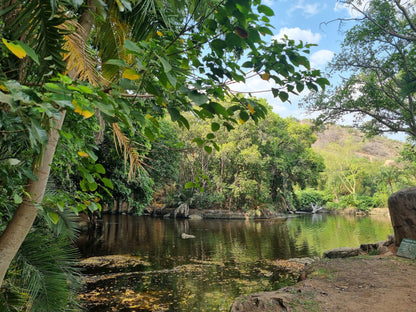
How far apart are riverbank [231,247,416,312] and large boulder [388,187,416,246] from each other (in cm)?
115

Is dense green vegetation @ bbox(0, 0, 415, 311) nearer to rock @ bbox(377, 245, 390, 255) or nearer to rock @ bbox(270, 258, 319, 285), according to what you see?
rock @ bbox(377, 245, 390, 255)

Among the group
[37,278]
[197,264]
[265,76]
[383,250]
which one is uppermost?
[265,76]

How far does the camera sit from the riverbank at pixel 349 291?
4297mm

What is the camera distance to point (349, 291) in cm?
512

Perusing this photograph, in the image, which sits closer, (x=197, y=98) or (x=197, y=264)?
(x=197, y=98)

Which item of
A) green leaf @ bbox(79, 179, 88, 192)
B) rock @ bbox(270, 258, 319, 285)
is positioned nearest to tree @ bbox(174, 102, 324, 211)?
rock @ bbox(270, 258, 319, 285)

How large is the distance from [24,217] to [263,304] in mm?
3737

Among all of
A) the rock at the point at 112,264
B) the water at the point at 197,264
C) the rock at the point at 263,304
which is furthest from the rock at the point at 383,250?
the rock at the point at 112,264

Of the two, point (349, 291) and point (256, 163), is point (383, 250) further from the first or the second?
point (256, 163)

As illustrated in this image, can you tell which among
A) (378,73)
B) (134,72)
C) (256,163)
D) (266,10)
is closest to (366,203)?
(256,163)

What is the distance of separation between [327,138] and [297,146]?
288 ft

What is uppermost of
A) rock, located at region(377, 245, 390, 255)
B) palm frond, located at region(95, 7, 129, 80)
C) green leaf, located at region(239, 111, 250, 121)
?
palm frond, located at region(95, 7, 129, 80)

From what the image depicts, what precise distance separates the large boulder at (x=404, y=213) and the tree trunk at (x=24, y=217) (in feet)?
30.3

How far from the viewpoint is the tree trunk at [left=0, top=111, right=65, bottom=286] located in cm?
184
